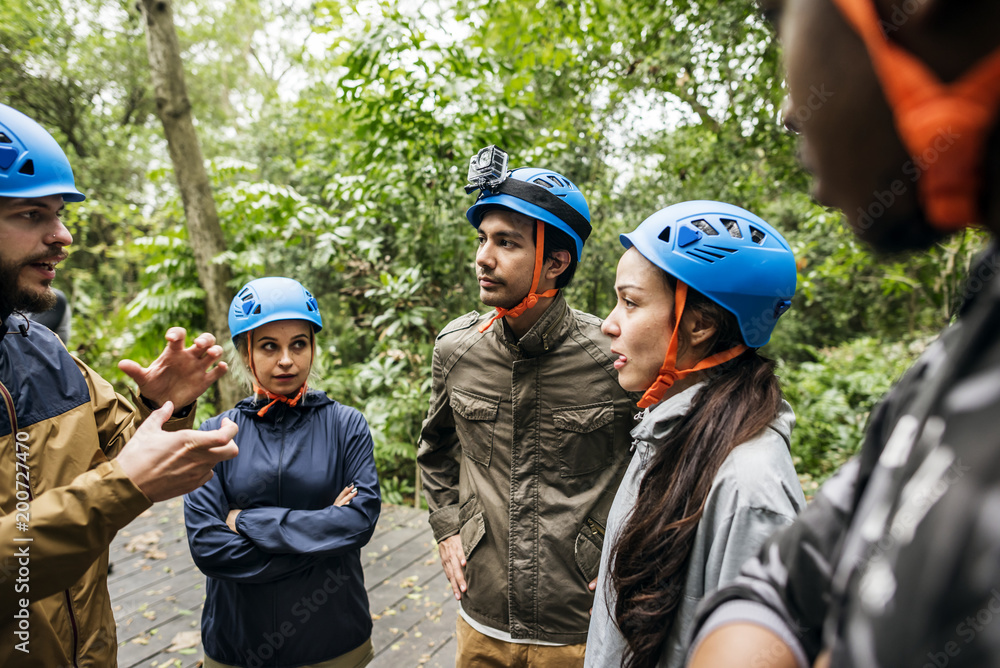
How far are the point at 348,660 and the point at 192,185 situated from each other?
645 cm

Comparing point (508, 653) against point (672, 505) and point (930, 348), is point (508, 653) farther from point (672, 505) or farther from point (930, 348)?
point (930, 348)

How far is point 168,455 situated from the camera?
5.56 feet

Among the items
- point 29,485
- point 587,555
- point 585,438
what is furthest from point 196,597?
point 585,438

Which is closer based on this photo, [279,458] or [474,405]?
[279,458]

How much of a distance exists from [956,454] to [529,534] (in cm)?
214

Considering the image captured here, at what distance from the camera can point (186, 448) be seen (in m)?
1.71

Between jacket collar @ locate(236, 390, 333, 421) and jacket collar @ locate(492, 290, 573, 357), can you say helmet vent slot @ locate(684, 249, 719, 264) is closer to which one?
jacket collar @ locate(492, 290, 573, 357)

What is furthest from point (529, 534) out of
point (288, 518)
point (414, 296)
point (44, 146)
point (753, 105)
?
point (753, 105)

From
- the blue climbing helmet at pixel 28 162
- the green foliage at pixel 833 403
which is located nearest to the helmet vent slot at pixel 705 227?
the blue climbing helmet at pixel 28 162

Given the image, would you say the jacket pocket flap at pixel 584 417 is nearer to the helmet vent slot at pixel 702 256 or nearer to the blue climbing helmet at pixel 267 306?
the helmet vent slot at pixel 702 256

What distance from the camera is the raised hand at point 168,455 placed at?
1667 millimetres

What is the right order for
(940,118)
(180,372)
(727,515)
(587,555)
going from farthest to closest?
(587,555), (180,372), (727,515), (940,118)

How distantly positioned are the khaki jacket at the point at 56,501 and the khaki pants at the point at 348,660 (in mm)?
477

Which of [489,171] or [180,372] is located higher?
[489,171]
